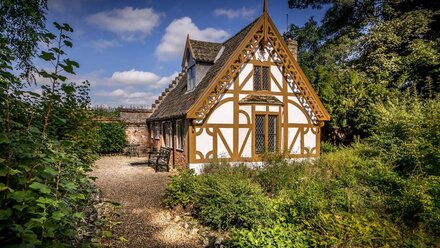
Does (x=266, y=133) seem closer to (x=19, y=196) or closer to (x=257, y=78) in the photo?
(x=257, y=78)

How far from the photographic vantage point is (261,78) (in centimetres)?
1245

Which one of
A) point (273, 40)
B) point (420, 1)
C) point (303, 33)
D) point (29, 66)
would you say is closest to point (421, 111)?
point (273, 40)

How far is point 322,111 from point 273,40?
4429 millimetres

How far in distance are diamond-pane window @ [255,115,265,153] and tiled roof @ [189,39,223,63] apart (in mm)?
4232

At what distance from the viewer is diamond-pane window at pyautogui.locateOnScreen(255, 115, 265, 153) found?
40.8 ft

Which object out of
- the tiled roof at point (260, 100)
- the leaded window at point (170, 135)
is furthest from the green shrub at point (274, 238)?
the leaded window at point (170, 135)

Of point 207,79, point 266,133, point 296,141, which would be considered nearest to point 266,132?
point 266,133

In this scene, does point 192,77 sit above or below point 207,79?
above

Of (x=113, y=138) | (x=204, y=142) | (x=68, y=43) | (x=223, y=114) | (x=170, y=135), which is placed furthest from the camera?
(x=113, y=138)

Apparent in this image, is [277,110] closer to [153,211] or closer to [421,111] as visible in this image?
[421,111]

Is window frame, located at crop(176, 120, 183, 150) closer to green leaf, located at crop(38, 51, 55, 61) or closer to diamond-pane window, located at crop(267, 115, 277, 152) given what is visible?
diamond-pane window, located at crop(267, 115, 277, 152)

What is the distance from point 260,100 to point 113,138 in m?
13.9

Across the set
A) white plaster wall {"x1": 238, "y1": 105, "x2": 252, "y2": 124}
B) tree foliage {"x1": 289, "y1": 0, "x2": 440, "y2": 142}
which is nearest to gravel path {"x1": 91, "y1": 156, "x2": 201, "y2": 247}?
white plaster wall {"x1": 238, "y1": 105, "x2": 252, "y2": 124}

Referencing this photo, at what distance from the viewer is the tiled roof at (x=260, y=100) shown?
1209 cm
